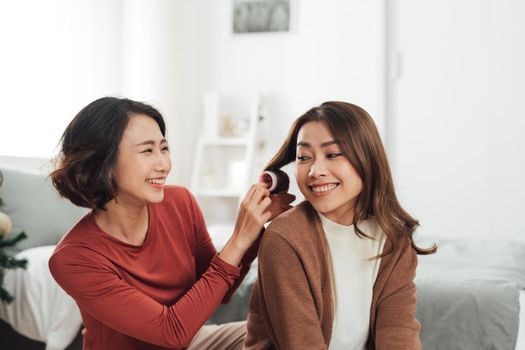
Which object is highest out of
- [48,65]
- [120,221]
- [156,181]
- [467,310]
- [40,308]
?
[48,65]

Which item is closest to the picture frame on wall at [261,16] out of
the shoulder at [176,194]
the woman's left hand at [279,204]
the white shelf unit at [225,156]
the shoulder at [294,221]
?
the white shelf unit at [225,156]

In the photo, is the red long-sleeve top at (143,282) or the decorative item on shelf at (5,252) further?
the decorative item on shelf at (5,252)

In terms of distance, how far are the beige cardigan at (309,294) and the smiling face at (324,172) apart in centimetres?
6

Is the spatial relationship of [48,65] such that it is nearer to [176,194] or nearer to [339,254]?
[176,194]

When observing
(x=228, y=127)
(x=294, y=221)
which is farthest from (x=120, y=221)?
(x=228, y=127)

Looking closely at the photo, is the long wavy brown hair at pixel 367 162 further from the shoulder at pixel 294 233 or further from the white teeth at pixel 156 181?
the white teeth at pixel 156 181

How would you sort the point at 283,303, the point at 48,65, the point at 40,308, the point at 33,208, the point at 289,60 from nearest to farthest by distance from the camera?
the point at 283,303, the point at 40,308, the point at 33,208, the point at 48,65, the point at 289,60

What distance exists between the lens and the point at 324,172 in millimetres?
1256

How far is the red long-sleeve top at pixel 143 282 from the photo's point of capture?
1.27 meters

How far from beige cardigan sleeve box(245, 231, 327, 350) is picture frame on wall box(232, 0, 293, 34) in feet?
10.2

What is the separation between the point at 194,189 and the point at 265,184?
106 inches

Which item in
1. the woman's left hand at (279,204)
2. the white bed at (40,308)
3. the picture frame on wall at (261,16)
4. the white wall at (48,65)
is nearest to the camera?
the woman's left hand at (279,204)

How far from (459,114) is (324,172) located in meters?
2.76

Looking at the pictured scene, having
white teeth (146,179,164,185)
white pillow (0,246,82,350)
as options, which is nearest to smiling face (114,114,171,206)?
white teeth (146,179,164,185)
